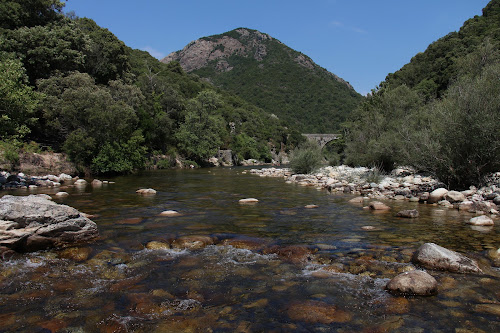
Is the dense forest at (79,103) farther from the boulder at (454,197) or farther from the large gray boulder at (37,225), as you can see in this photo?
the boulder at (454,197)

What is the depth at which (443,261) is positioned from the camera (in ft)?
17.4

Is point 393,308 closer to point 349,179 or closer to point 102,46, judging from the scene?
point 349,179

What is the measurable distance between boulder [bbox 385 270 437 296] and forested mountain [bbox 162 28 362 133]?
318 feet

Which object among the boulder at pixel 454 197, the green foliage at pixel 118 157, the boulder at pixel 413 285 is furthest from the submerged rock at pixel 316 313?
the green foliage at pixel 118 157

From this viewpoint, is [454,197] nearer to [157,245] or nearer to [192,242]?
[192,242]

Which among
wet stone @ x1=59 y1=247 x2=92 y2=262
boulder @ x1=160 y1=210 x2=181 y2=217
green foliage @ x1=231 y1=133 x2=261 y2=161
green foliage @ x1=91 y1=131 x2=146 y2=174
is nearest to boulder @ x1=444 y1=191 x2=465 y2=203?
boulder @ x1=160 y1=210 x2=181 y2=217

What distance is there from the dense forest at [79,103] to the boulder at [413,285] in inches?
727

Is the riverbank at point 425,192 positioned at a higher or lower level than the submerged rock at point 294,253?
higher

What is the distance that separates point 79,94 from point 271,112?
9045 centimetres

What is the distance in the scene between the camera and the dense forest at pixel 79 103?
2033 centimetres

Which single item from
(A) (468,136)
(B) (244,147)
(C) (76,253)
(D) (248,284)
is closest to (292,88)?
(B) (244,147)

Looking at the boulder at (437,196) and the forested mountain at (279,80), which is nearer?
the boulder at (437,196)

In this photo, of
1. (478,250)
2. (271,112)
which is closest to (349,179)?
(478,250)

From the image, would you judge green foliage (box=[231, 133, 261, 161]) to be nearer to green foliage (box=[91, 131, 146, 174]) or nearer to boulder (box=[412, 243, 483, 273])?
green foliage (box=[91, 131, 146, 174])
